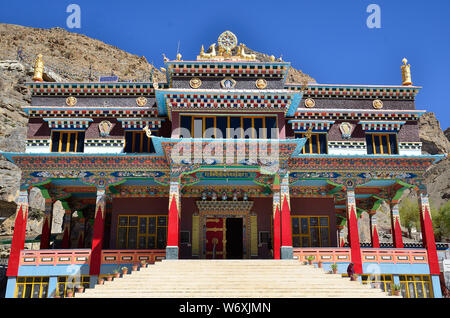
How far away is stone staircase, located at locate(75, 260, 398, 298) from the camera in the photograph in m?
14.8

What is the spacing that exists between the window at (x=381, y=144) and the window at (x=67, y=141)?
1927cm

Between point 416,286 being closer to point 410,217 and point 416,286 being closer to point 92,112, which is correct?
point 92,112

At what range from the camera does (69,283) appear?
22250mm

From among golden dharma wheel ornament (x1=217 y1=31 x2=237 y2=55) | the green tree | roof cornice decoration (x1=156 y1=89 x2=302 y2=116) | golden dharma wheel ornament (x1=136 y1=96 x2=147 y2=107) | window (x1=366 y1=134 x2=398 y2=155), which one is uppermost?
golden dharma wheel ornament (x1=217 y1=31 x2=237 y2=55)

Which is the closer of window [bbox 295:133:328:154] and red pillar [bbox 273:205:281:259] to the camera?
red pillar [bbox 273:205:281:259]

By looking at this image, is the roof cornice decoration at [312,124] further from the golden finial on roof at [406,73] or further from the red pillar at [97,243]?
the red pillar at [97,243]

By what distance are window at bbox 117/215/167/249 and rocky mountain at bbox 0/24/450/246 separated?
18523 millimetres

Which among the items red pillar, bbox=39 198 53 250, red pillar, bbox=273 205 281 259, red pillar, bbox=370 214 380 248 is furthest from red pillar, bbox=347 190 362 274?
red pillar, bbox=39 198 53 250

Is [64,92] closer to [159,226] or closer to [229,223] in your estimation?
[159,226]

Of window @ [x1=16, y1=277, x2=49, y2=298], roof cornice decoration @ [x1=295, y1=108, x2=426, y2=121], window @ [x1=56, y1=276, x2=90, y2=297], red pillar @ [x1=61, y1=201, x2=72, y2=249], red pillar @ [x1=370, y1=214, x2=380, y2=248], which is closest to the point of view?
window @ [x1=16, y1=277, x2=49, y2=298]

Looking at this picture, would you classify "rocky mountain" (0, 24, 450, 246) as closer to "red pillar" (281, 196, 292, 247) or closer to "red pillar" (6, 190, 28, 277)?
"red pillar" (6, 190, 28, 277)

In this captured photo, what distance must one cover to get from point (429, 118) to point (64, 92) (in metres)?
89.6

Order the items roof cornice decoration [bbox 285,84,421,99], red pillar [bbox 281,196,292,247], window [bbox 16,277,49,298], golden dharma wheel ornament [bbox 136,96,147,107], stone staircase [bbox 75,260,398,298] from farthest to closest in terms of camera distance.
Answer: roof cornice decoration [bbox 285,84,421,99]
golden dharma wheel ornament [bbox 136,96,147,107]
window [bbox 16,277,49,298]
red pillar [bbox 281,196,292,247]
stone staircase [bbox 75,260,398,298]

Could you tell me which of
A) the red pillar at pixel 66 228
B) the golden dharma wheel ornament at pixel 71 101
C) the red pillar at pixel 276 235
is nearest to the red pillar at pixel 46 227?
the red pillar at pixel 66 228
